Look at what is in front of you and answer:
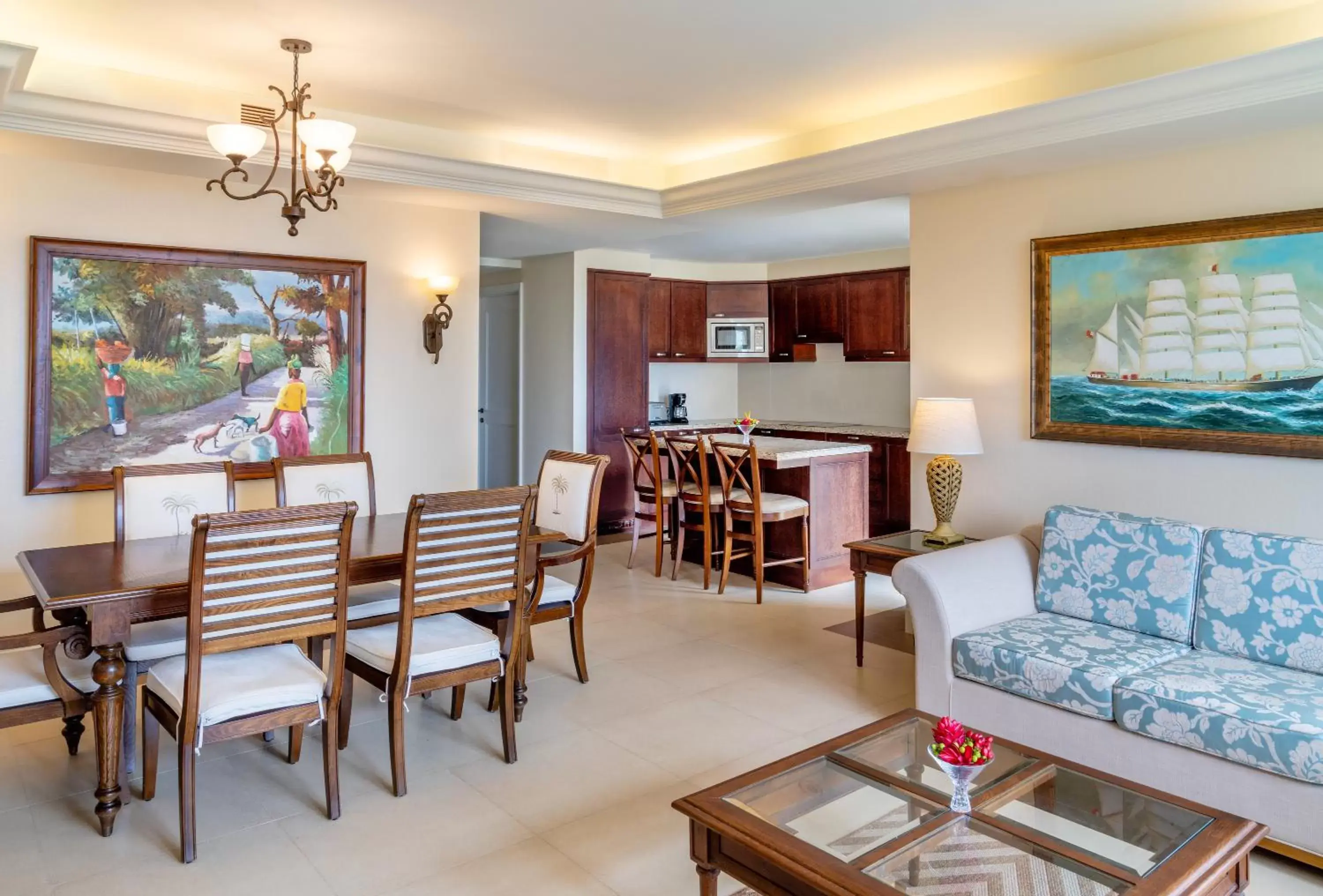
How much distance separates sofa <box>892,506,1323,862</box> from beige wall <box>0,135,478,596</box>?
2.99 m

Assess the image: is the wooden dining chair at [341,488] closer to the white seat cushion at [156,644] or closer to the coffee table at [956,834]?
the white seat cushion at [156,644]

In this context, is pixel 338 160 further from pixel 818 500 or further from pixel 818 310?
pixel 818 310

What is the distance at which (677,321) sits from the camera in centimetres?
842

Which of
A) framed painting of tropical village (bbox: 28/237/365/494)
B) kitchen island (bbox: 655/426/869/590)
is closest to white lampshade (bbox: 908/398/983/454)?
kitchen island (bbox: 655/426/869/590)

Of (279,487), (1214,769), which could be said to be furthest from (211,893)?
(1214,769)

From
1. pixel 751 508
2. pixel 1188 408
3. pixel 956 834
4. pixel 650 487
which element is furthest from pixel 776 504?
pixel 956 834

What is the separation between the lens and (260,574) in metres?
2.62

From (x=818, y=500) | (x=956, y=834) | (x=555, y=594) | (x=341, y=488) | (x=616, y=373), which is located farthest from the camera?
(x=616, y=373)

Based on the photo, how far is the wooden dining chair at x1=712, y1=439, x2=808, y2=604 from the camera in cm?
552

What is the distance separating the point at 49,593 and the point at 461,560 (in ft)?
3.81

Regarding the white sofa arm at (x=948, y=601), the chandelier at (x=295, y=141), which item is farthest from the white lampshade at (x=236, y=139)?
the white sofa arm at (x=948, y=601)

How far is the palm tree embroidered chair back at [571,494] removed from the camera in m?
4.08

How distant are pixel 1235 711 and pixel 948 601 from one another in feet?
3.19

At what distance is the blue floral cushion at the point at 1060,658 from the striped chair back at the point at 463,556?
1.61 metres
